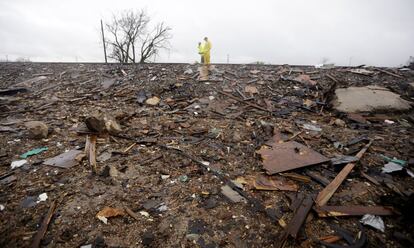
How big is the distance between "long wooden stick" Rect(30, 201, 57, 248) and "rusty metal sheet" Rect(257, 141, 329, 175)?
306cm

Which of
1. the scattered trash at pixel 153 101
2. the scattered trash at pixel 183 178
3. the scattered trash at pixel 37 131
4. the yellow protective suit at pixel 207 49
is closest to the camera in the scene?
the scattered trash at pixel 183 178

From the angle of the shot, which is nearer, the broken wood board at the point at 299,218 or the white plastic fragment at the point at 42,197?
the broken wood board at the point at 299,218

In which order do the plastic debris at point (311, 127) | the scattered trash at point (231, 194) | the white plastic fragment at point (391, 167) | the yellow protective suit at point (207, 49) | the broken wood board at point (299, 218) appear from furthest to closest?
the yellow protective suit at point (207, 49), the plastic debris at point (311, 127), the white plastic fragment at point (391, 167), the scattered trash at point (231, 194), the broken wood board at point (299, 218)

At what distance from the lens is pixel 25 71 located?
29.5 feet

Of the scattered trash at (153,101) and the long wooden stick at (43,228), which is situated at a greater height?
the scattered trash at (153,101)

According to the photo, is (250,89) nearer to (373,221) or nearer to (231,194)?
(231,194)

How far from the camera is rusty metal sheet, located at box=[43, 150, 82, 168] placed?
354 centimetres

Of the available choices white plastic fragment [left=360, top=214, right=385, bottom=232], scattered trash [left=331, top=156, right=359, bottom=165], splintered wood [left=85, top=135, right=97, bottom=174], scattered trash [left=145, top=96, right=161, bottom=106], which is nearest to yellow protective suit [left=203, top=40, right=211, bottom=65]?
scattered trash [left=145, top=96, right=161, bottom=106]

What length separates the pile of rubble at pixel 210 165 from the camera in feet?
7.92

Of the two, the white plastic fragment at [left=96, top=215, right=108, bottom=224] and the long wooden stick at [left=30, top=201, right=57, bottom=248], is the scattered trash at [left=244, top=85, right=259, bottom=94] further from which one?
the long wooden stick at [left=30, top=201, right=57, bottom=248]

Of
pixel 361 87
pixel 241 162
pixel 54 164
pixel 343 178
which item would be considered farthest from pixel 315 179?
pixel 361 87

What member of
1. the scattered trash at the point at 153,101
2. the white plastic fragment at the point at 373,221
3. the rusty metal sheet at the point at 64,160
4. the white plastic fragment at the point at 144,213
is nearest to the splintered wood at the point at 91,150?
the rusty metal sheet at the point at 64,160

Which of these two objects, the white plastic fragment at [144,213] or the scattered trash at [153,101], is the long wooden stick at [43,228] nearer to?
the white plastic fragment at [144,213]

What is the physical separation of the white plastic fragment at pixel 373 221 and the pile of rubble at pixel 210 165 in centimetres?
1
